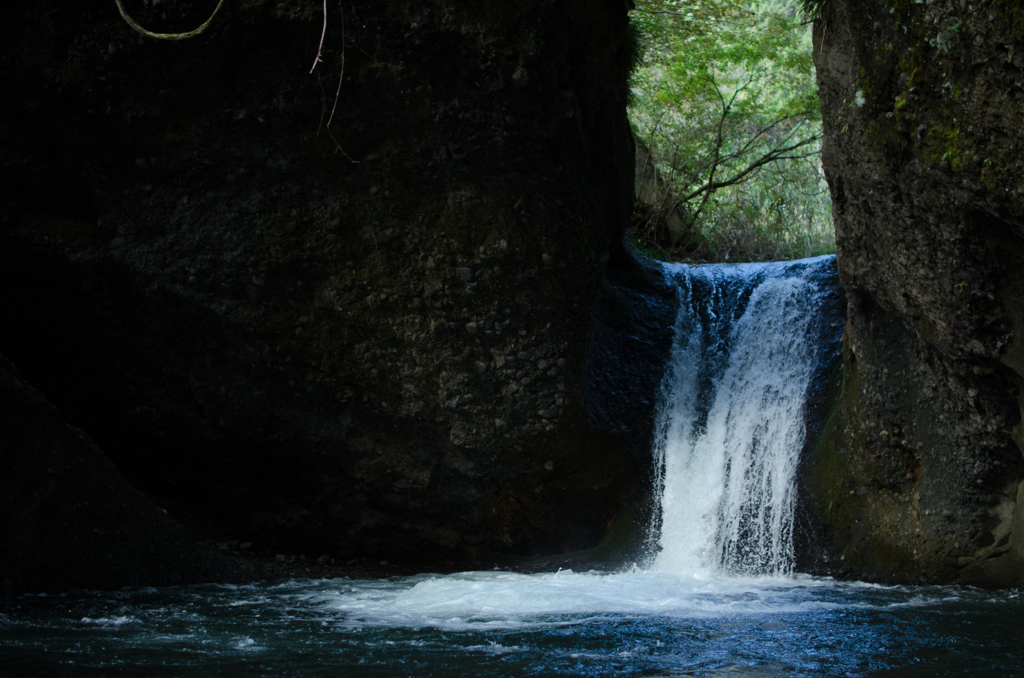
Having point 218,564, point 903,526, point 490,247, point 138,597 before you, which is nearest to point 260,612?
point 138,597

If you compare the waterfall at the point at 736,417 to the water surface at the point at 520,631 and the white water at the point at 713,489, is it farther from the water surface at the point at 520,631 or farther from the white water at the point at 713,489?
the water surface at the point at 520,631

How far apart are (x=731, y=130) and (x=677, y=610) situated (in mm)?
10588

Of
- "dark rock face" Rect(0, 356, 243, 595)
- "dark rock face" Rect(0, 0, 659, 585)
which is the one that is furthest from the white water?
"dark rock face" Rect(0, 356, 243, 595)

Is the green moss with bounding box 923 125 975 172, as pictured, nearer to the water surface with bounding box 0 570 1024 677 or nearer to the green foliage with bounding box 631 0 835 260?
the water surface with bounding box 0 570 1024 677

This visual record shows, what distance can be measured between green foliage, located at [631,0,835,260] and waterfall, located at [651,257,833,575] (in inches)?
175

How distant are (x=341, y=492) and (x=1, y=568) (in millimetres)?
2721

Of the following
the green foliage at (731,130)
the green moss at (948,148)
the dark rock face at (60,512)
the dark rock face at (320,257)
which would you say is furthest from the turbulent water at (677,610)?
the green foliage at (731,130)

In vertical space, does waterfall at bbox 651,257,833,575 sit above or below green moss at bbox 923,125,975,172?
below

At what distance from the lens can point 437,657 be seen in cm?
365

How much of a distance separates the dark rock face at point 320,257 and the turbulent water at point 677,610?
1.11m

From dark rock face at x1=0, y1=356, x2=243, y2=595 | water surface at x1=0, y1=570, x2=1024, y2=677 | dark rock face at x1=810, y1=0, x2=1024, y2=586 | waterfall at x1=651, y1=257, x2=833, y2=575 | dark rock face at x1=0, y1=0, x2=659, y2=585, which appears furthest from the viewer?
waterfall at x1=651, y1=257, x2=833, y2=575

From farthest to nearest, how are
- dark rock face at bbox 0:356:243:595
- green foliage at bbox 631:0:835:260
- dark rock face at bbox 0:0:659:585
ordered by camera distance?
green foliage at bbox 631:0:835:260 → dark rock face at bbox 0:0:659:585 → dark rock face at bbox 0:356:243:595

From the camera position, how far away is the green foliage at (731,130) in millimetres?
12867

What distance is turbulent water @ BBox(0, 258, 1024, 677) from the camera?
352 cm
